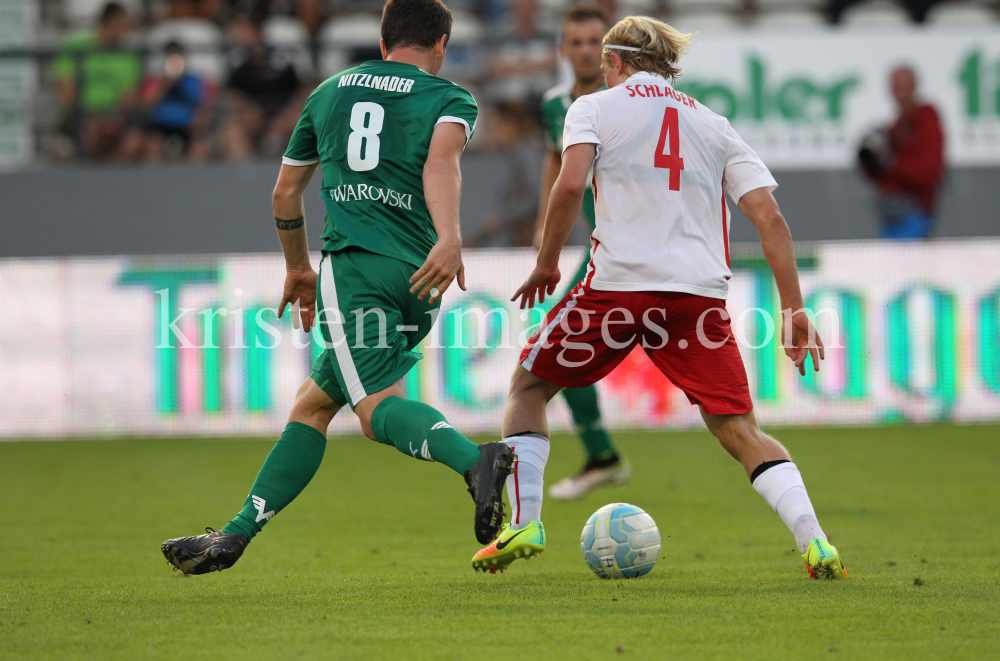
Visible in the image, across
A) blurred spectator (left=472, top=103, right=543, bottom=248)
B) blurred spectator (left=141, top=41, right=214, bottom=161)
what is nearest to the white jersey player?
blurred spectator (left=472, top=103, right=543, bottom=248)

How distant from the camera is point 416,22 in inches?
158

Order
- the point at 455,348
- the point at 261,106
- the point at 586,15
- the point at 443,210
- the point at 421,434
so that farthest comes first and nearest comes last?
the point at 261,106, the point at 455,348, the point at 586,15, the point at 443,210, the point at 421,434

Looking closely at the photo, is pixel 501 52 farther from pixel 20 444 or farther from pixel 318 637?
pixel 318 637

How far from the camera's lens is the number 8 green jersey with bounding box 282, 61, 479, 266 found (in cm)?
388

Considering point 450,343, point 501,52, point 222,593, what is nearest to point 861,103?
point 501,52

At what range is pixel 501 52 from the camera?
12.7 meters

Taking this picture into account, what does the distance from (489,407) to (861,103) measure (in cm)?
546

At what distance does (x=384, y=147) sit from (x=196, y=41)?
414 inches

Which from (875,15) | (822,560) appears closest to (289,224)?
(822,560)

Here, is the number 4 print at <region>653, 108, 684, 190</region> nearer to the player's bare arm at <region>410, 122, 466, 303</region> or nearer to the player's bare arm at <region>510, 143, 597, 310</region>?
the player's bare arm at <region>510, 143, 597, 310</region>

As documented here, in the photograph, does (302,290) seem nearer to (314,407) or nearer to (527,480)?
(314,407)

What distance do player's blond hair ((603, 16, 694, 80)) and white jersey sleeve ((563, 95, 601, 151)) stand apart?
0.27 m

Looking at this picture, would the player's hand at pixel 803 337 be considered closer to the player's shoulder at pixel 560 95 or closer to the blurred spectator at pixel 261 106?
the player's shoulder at pixel 560 95

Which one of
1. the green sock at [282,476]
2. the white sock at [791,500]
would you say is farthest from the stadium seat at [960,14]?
the green sock at [282,476]
